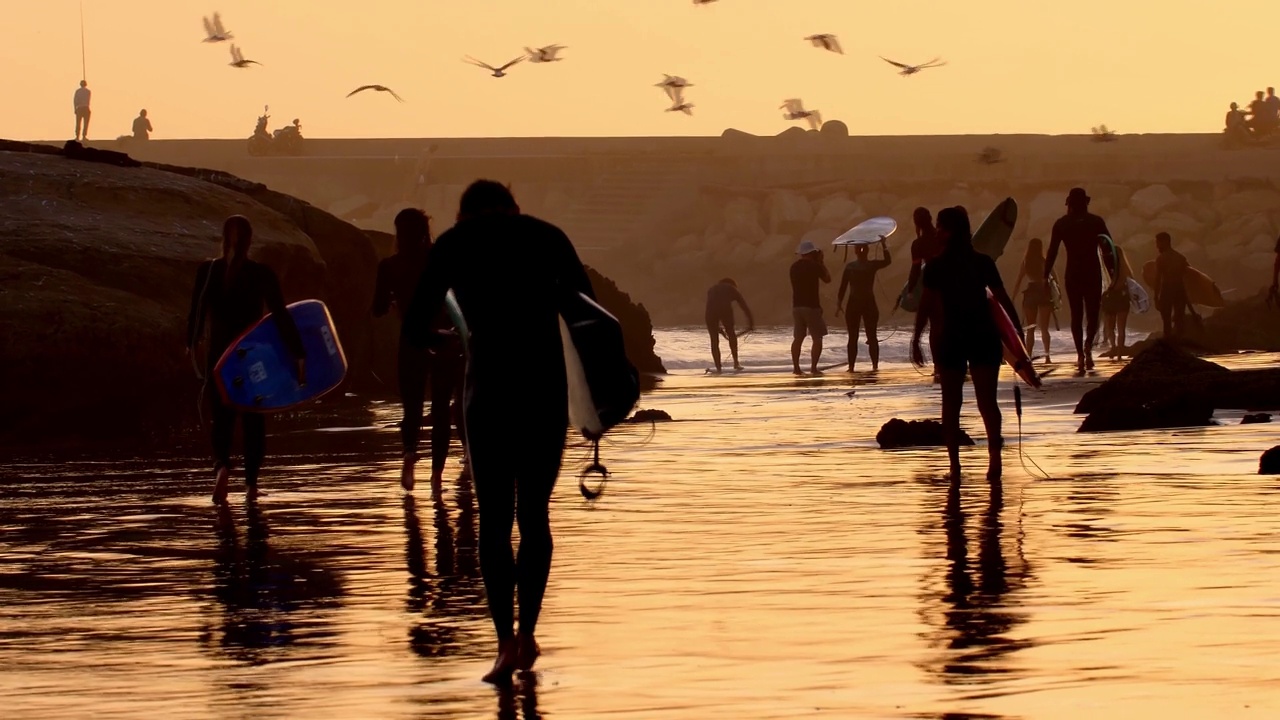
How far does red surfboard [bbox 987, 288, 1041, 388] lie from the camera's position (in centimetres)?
1421

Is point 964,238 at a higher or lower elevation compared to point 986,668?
higher

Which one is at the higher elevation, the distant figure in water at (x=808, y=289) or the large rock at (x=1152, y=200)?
the large rock at (x=1152, y=200)

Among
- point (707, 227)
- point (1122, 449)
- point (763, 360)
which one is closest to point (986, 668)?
point (1122, 449)

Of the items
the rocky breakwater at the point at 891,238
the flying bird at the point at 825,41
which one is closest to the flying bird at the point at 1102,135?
the rocky breakwater at the point at 891,238

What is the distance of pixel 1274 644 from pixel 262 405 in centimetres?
738

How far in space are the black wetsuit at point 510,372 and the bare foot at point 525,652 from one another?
0.05 m

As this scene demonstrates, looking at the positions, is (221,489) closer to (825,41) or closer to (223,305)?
(223,305)

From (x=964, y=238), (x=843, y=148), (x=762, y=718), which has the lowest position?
(x=762, y=718)

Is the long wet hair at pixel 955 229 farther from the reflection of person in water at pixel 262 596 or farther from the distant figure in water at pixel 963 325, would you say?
the reflection of person in water at pixel 262 596

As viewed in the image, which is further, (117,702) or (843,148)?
(843,148)

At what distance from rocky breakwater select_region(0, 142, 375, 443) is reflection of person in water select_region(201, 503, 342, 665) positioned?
27.8 feet

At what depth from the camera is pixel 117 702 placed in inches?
272

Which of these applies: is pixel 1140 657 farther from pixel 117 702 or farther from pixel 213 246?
pixel 213 246

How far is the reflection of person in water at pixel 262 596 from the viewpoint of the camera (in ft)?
26.8
